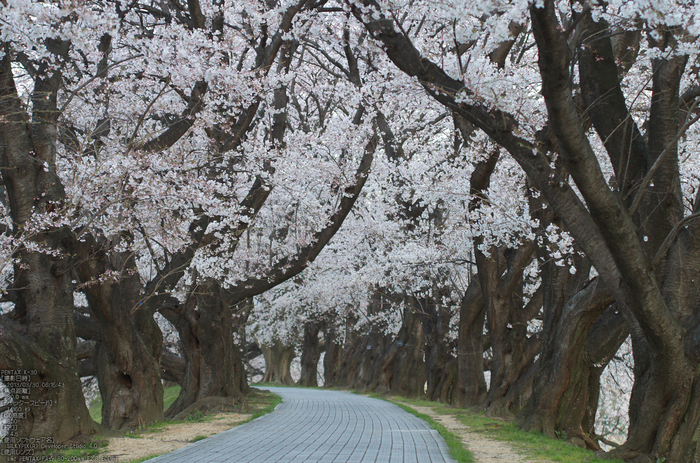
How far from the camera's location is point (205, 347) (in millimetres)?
15094

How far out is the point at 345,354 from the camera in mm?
33906

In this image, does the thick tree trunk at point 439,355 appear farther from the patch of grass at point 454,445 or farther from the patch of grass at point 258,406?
the patch of grass at point 454,445

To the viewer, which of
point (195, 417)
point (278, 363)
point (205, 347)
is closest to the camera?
point (195, 417)

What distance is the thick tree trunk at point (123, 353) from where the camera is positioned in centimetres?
1066

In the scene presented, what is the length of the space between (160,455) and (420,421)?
23.1 feet

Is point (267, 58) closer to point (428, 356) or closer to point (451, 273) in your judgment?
point (451, 273)

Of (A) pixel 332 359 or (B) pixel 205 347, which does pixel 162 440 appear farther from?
(A) pixel 332 359

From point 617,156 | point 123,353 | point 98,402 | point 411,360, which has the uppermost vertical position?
point 617,156

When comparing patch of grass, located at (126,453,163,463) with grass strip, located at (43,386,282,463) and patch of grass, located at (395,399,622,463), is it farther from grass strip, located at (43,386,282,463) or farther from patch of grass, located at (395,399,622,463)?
patch of grass, located at (395,399,622,463)

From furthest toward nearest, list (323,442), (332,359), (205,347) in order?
(332,359) < (205,347) < (323,442)

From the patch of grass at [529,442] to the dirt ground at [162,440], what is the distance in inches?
200

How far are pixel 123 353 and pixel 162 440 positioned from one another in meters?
2.35

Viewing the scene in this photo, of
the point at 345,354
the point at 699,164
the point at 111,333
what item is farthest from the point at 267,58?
the point at 345,354

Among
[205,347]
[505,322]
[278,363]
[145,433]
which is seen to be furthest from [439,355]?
[278,363]
